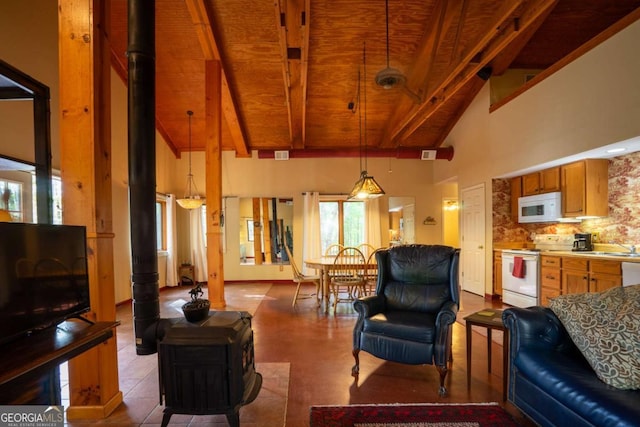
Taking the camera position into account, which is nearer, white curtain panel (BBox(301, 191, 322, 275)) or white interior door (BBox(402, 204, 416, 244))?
white curtain panel (BBox(301, 191, 322, 275))

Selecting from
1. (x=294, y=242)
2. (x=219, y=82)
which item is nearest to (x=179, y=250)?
(x=294, y=242)

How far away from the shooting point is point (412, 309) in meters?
2.69

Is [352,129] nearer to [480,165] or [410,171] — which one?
[410,171]

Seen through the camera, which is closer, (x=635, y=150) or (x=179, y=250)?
(x=635, y=150)

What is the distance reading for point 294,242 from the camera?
6.69 metres

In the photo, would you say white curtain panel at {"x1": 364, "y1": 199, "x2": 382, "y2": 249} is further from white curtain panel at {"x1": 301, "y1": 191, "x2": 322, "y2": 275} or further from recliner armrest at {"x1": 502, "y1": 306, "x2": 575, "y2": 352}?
recliner armrest at {"x1": 502, "y1": 306, "x2": 575, "y2": 352}

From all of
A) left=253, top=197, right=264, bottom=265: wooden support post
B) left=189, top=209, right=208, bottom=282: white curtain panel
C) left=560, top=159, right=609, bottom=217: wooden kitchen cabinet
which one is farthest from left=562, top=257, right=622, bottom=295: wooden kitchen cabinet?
left=189, top=209, right=208, bottom=282: white curtain panel

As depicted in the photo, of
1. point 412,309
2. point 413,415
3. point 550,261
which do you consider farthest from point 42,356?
point 550,261

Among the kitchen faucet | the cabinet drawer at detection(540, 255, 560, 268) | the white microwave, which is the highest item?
the white microwave

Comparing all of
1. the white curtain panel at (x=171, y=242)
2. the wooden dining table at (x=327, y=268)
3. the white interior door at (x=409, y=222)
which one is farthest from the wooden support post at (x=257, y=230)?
the white interior door at (x=409, y=222)

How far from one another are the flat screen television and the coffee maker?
520 cm

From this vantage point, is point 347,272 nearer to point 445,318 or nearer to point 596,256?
point 445,318

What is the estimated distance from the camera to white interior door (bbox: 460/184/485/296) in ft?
16.9

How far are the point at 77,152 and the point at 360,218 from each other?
5493mm
